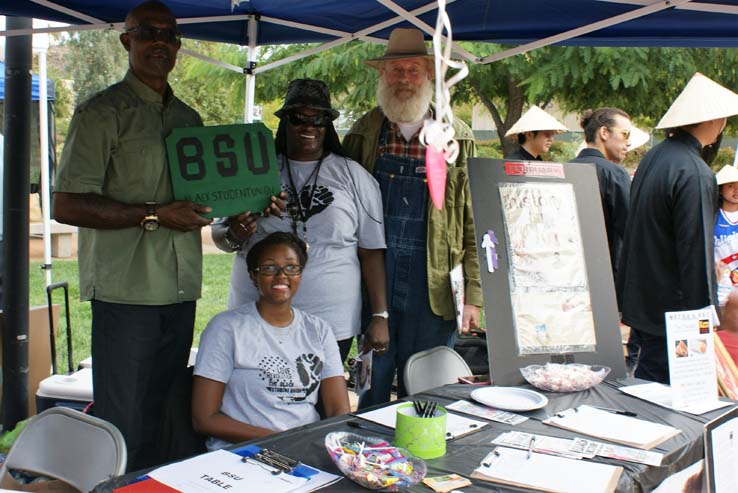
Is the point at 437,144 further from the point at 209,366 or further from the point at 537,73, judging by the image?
the point at 537,73

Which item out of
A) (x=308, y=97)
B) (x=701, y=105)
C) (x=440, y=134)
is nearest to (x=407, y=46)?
(x=308, y=97)

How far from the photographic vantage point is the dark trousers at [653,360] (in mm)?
3675

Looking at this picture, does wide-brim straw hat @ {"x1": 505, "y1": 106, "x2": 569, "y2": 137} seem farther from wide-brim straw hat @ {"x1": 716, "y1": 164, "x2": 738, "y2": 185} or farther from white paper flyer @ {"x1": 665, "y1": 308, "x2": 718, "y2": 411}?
white paper flyer @ {"x1": 665, "y1": 308, "x2": 718, "y2": 411}

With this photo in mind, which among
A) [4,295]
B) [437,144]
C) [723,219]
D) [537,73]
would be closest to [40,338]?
[4,295]

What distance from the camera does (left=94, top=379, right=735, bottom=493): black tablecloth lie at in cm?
184

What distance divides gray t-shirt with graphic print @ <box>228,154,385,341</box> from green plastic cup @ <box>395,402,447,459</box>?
111 centimetres

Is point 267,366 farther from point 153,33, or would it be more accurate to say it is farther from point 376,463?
point 153,33

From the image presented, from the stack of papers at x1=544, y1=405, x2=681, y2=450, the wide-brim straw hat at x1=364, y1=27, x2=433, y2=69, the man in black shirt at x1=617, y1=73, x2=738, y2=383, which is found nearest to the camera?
the stack of papers at x1=544, y1=405, x2=681, y2=450

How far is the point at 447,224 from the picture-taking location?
10.7ft

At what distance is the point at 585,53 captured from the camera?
21.3 ft

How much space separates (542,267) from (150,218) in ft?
4.80

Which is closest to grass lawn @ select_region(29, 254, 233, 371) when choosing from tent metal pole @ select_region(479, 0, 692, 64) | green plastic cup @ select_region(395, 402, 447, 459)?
tent metal pole @ select_region(479, 0, 692, 64)

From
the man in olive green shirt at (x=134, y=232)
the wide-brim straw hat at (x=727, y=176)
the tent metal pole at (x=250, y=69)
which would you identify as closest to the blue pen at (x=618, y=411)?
the man in olive green shirt at (x=134, y=232)

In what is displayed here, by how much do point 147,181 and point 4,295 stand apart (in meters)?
1.85
